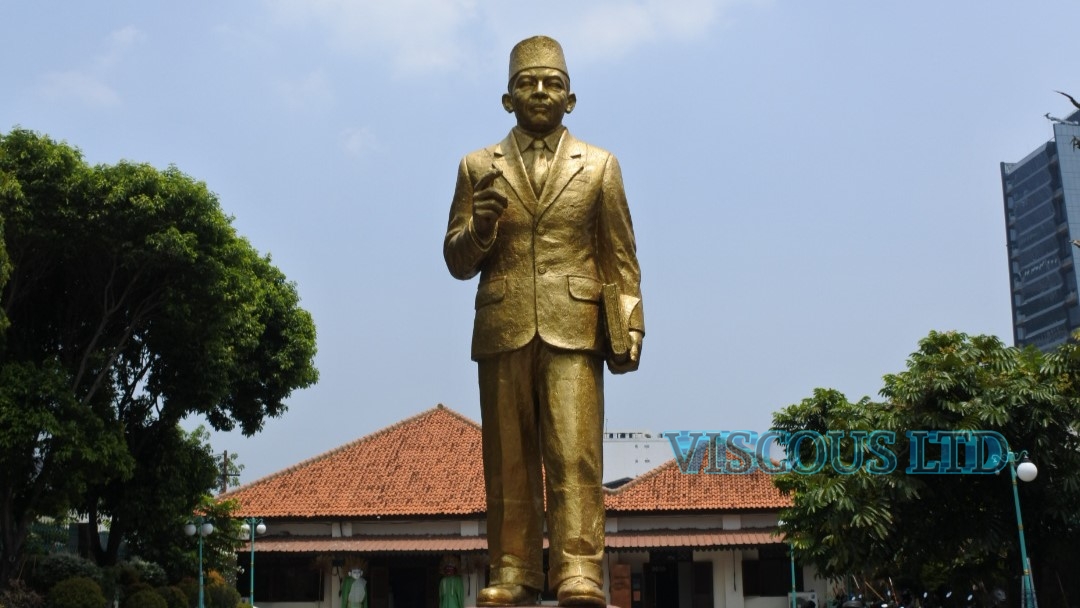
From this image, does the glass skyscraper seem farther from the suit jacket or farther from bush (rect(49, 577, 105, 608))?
the suit jacket

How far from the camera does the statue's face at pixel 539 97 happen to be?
19.3ft

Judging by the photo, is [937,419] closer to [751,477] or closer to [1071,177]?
[751,477]

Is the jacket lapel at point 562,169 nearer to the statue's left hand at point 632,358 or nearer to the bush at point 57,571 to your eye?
the statue's left hand at point 632,358

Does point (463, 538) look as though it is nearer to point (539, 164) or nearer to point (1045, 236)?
point (539, 164)

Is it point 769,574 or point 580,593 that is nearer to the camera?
point 580,593

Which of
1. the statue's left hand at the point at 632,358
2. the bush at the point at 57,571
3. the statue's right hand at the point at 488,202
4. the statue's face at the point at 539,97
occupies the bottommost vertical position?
the bush at the point at 57,571

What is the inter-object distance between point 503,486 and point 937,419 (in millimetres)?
11889

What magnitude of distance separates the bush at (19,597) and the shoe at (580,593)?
47.3ft

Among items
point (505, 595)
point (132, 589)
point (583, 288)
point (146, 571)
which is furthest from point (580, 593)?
point (146, 571)

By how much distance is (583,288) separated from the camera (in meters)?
5.74

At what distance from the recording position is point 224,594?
22.4 m

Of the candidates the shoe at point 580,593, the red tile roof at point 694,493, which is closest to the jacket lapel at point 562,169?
the shoe at point 580,593

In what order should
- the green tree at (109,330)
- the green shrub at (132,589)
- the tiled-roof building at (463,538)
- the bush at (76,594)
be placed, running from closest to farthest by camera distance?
the green tree at (109,330)
the bush at (76,594)
the green shrub at (132,589)
the tiled-roof building at (463,538)

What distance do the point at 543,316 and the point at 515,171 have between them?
0.79 meters
